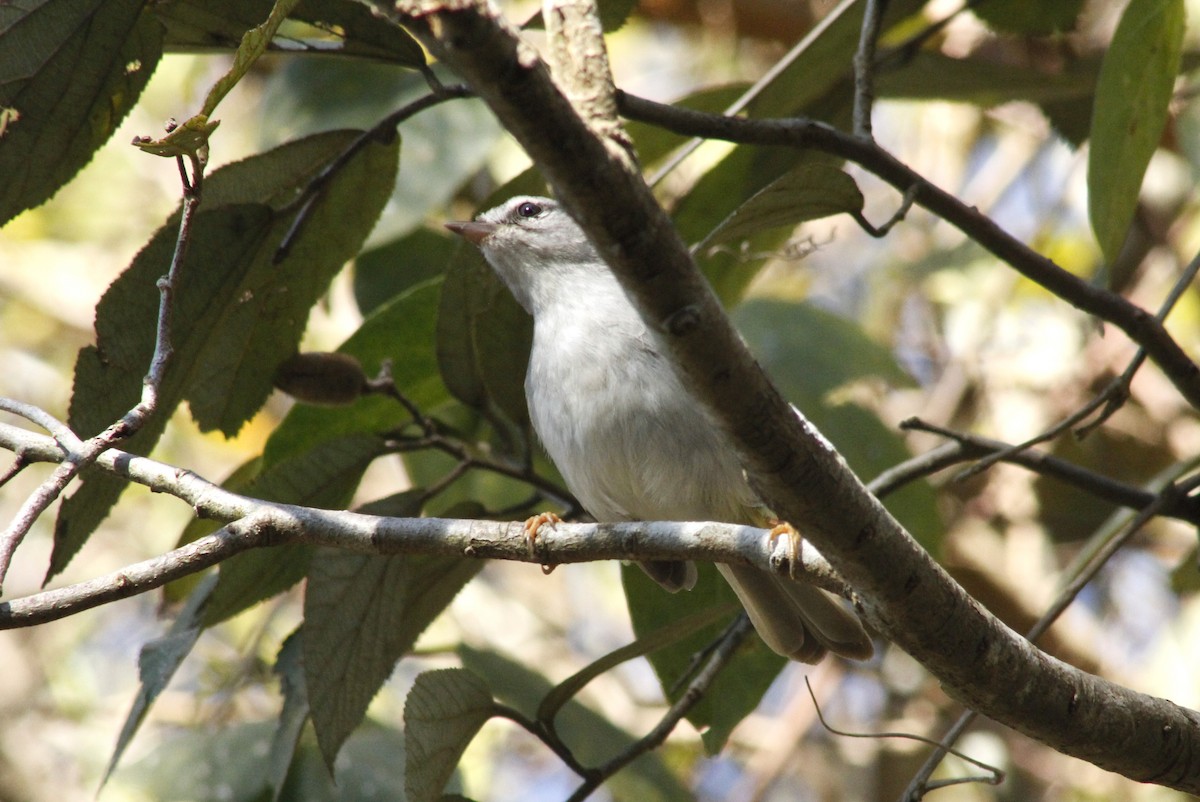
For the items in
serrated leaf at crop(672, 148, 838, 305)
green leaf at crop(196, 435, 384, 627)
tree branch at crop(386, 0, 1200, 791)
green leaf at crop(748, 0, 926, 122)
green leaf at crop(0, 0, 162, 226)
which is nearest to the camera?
tree branch at crop(386, 0, 1200, 791)

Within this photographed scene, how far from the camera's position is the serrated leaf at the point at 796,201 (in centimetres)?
199

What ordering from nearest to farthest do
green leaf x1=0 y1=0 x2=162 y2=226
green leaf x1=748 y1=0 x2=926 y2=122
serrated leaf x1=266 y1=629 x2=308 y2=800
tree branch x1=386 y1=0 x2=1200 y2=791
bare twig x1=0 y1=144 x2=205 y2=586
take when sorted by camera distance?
tree branch x1=386 y1=0 x2=1200 y2=791
bare twig x1=0 y1=144 x2=205 y2=586
green leaf x1=0 y1=0 x2=162 y2=226
serrated leaf x1=266 y1=629 x2=308 y2=800
green leaf x1=748 y1=0 x2=926 y2=122

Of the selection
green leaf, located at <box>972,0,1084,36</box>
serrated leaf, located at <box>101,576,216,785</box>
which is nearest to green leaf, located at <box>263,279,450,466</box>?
serrated leaf, located at <box>101,576,216,785</box>

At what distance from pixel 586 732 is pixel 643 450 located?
0.82m

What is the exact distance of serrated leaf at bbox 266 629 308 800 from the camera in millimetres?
2600

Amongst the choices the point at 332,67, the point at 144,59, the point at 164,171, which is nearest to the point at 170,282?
the point at 144,59

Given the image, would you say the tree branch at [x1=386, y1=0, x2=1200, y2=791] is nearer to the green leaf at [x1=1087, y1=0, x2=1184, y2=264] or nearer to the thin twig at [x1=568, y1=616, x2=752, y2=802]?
the green leaf at [x1=1087, y1=0, x2=1184, y2=264]

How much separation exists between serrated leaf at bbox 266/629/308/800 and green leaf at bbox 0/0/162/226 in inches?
41.9

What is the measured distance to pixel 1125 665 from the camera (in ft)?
14.8

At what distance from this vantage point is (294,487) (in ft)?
8.18

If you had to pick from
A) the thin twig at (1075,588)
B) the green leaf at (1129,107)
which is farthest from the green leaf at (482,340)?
the green leaf at (1129,107)

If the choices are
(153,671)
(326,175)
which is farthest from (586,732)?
(326,175)

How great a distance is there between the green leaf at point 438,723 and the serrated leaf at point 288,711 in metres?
0.45

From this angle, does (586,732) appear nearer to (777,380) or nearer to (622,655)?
(622,655)
